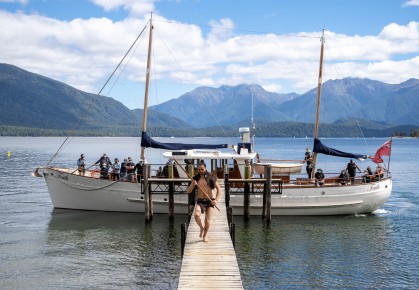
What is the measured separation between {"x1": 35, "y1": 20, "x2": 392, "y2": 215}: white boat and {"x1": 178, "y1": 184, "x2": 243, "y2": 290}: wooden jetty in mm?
9246

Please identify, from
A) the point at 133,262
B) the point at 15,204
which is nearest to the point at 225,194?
the point at 133,262

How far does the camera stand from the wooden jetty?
12797 millimetres

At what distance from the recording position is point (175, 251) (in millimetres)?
21438

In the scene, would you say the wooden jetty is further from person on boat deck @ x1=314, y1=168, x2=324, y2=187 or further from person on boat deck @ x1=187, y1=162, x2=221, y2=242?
person on boat deck @ x1=314, y1=168, x2=324, y2=187

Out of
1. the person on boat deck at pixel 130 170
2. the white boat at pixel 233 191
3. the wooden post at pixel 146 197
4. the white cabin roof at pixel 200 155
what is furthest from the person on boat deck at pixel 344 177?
the person on boat deck at pixel 130 170

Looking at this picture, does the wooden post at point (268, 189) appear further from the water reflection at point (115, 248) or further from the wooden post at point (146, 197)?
the wooden post at point (146, 197)

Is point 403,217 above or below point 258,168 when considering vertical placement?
below

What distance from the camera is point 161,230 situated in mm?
25266

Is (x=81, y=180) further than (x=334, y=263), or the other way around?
(x=81, y=180)

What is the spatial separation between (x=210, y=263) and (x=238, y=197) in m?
13.3

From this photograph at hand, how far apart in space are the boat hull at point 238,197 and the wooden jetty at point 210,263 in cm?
948

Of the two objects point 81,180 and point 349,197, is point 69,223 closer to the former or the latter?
point 81,180

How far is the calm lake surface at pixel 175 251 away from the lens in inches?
701

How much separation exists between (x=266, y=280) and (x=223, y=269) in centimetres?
453
